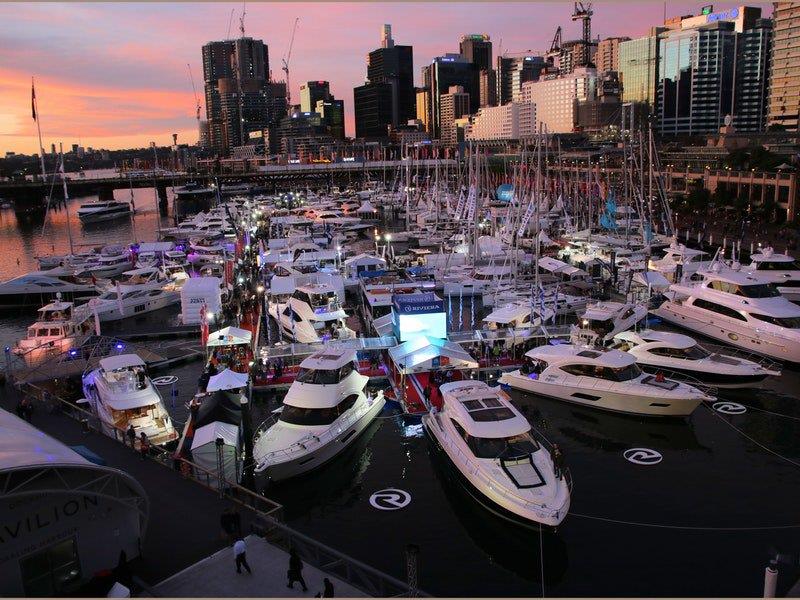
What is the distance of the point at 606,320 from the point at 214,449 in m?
19.8

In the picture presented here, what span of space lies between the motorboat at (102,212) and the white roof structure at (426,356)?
368 feet

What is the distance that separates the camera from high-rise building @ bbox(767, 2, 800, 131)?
137500 millimetres

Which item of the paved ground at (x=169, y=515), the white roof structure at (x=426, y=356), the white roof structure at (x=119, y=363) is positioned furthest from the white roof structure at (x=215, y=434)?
the white roof structure at (x=426, y=356)

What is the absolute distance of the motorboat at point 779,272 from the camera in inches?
1538

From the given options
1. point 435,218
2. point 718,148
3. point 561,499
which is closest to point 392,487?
point 561,499

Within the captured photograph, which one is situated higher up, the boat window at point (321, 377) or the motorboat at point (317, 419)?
the boat window at point (321, 377)

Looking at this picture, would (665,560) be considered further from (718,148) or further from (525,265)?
(718,148)

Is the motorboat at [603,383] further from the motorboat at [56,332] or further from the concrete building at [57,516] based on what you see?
the motorboat at [56,332]

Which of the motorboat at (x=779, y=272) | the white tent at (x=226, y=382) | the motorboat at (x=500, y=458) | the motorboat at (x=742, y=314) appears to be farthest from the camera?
the motorboat at (x=779, y=272)

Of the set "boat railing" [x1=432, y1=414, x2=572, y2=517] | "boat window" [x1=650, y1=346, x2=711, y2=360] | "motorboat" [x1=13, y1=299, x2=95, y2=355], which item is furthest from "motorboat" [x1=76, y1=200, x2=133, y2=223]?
"boat railing" [x1=432, y1=414, x2=572, y2=517]

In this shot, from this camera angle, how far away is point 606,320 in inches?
1249

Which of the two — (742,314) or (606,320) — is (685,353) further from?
(742,314)

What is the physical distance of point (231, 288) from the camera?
4606 centimetres

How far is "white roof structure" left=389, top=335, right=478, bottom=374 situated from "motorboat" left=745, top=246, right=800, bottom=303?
21560 mm
